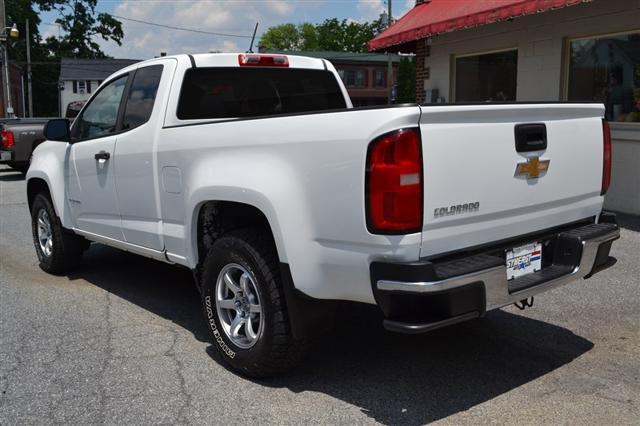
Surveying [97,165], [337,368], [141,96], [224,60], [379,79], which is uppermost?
[379,79]

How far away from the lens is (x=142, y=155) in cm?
452

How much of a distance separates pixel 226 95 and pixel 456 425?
294cm

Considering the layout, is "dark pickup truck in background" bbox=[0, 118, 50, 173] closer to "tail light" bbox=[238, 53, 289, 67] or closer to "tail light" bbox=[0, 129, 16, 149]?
"tail light" bbox=[0, 129, 16, 149]

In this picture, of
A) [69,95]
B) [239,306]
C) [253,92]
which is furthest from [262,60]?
[69,95]

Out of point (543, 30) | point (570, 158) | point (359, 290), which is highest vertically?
point (543, 30)

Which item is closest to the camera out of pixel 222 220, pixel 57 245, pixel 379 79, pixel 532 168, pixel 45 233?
pixel 532 168

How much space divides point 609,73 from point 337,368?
7518 millimetres

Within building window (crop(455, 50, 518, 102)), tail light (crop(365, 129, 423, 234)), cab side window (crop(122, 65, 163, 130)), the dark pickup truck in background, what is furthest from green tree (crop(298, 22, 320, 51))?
tail light (crop(365, 129, 423, 234))

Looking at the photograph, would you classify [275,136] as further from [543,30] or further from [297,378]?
[543,30]

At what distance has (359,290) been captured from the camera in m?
3.15

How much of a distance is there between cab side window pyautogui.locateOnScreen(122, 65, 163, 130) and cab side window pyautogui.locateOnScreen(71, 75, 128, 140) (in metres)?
0.20

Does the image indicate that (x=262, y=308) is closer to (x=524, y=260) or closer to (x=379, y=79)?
(x=524, y=260)

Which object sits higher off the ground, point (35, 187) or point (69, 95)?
point (69, 95)

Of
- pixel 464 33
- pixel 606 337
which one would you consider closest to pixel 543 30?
pixel 464 33
